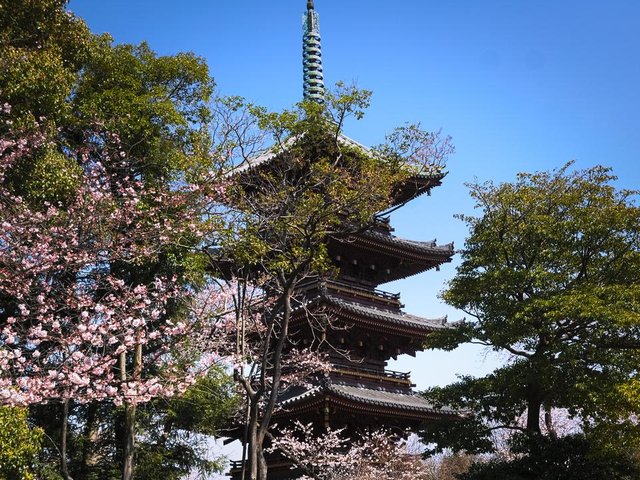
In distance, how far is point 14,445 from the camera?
12883mm

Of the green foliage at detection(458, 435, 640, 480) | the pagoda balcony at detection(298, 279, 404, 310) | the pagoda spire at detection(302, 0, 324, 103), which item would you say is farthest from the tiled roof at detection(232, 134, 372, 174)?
the pagoda spire at detection(302, 0, 324, 103)

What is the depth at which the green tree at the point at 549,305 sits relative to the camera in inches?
652

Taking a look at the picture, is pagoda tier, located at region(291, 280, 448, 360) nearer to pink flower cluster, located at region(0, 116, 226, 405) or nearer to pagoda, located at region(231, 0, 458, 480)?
pagoda, located at region(231, 0, 458, 480)

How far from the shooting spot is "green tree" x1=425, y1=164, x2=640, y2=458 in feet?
54.3

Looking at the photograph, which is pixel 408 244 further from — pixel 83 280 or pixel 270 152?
pixel 83 280

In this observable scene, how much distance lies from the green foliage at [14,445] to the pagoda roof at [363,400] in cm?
848

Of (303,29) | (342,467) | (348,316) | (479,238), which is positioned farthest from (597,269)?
(303,29)

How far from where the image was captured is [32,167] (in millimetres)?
13648

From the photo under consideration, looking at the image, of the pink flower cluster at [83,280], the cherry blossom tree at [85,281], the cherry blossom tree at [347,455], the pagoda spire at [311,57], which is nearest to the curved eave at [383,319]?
the cherry blossom tree at [347,455]

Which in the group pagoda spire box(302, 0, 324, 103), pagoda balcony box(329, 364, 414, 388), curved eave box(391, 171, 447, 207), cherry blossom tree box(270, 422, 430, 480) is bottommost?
cherry blossom tree box(270, 422, 430, 480)

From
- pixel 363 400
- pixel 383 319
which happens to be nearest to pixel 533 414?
pixel 363 400

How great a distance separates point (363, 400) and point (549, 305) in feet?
20.7

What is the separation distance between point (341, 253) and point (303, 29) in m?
17.0

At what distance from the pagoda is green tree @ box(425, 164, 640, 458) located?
283 centimetres
